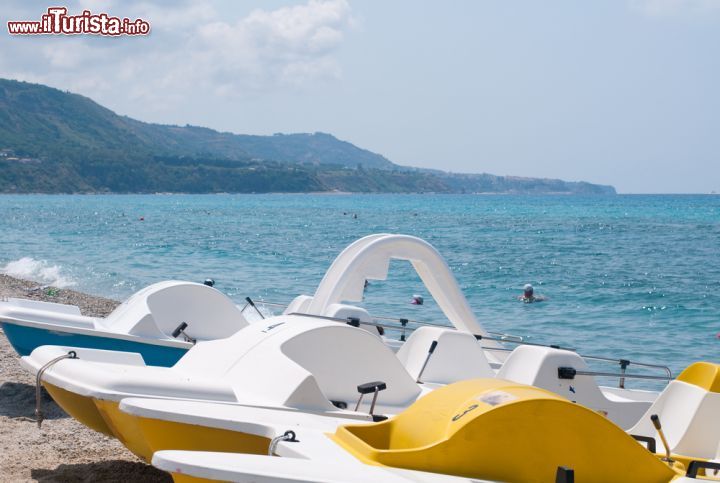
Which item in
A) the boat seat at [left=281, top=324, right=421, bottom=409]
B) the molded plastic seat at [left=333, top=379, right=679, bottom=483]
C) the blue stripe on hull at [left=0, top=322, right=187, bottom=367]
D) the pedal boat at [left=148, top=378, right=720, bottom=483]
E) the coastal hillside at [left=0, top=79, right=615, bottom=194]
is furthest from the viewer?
the coastal hillside at [left=0, top=79, right=615, bottom=194]

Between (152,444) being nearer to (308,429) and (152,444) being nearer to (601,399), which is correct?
(308,429)

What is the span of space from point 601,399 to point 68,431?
166 inches

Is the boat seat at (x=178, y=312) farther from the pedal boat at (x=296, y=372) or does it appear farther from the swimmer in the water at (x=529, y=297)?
the swimmer in the water at (x=529, y=297)

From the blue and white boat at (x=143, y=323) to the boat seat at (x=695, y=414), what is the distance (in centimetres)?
468

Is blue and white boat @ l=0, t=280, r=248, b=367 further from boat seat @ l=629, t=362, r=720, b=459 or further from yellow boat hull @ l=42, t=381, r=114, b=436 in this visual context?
boat seat @ l=629, t=362, r=720, b=459

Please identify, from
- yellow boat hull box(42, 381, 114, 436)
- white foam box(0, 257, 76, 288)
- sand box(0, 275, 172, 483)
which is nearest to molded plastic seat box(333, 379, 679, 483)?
yellow boat hull box(42, 381, 114, 436)

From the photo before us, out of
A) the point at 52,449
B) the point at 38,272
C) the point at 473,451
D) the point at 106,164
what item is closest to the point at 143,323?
the point at 52,449

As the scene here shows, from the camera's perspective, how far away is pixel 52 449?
7.29 meters

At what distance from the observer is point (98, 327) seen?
9336 millimetres

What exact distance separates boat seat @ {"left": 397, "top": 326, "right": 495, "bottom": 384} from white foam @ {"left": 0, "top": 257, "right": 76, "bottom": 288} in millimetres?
16803

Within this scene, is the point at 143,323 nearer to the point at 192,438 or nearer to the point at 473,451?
the point at 192,438

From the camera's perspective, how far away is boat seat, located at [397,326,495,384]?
323 inches

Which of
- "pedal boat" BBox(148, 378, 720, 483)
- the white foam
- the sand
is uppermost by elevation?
"pedal boat" BBox(148, 378, 720, 483)

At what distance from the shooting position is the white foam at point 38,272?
2464cm
